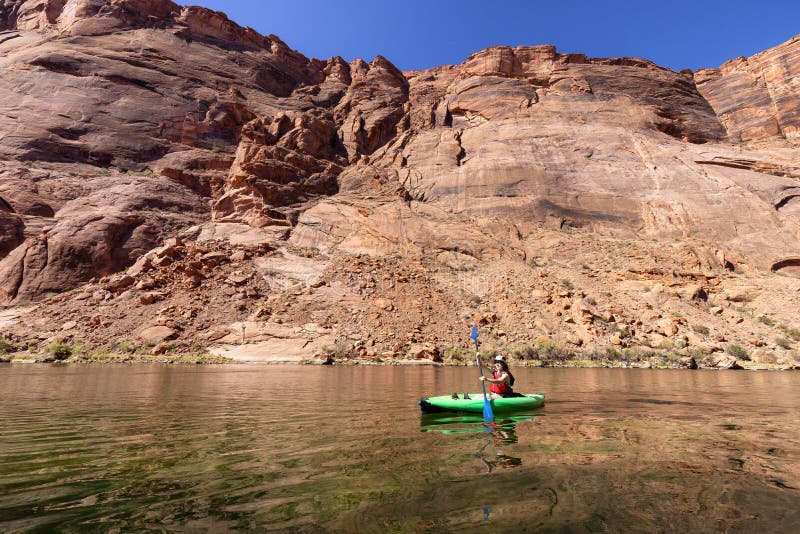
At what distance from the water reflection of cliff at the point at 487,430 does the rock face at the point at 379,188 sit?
78.0 feet

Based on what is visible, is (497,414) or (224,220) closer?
(497,414)

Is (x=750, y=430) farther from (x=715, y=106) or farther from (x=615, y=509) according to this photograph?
(x=715, y=106)

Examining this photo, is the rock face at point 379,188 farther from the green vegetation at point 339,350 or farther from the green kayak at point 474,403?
the green kayak at point 474,403

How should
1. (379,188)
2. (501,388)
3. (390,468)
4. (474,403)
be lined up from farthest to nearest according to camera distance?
1. (379,188)
2. (501,388)
3. (474,403)
4. (390,468)

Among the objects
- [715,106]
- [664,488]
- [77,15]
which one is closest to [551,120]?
[715,106]

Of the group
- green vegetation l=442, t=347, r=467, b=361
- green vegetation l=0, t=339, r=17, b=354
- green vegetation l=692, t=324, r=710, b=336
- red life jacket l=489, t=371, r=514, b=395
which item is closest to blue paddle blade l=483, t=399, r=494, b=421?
red life jacket l=489, t=371, r=514, b=395

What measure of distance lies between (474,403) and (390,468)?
518cm

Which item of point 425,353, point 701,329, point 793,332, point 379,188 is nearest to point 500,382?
point 425,353

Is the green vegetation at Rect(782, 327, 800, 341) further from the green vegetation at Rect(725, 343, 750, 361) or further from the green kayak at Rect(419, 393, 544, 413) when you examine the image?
the green kayak at Rect(419, 393, 544, 413)

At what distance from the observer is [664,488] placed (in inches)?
210

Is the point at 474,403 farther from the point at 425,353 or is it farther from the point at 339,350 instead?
the point at 339,350

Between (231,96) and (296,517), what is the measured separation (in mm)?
78113

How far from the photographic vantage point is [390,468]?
620 cm

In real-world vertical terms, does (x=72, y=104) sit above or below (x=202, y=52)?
below
